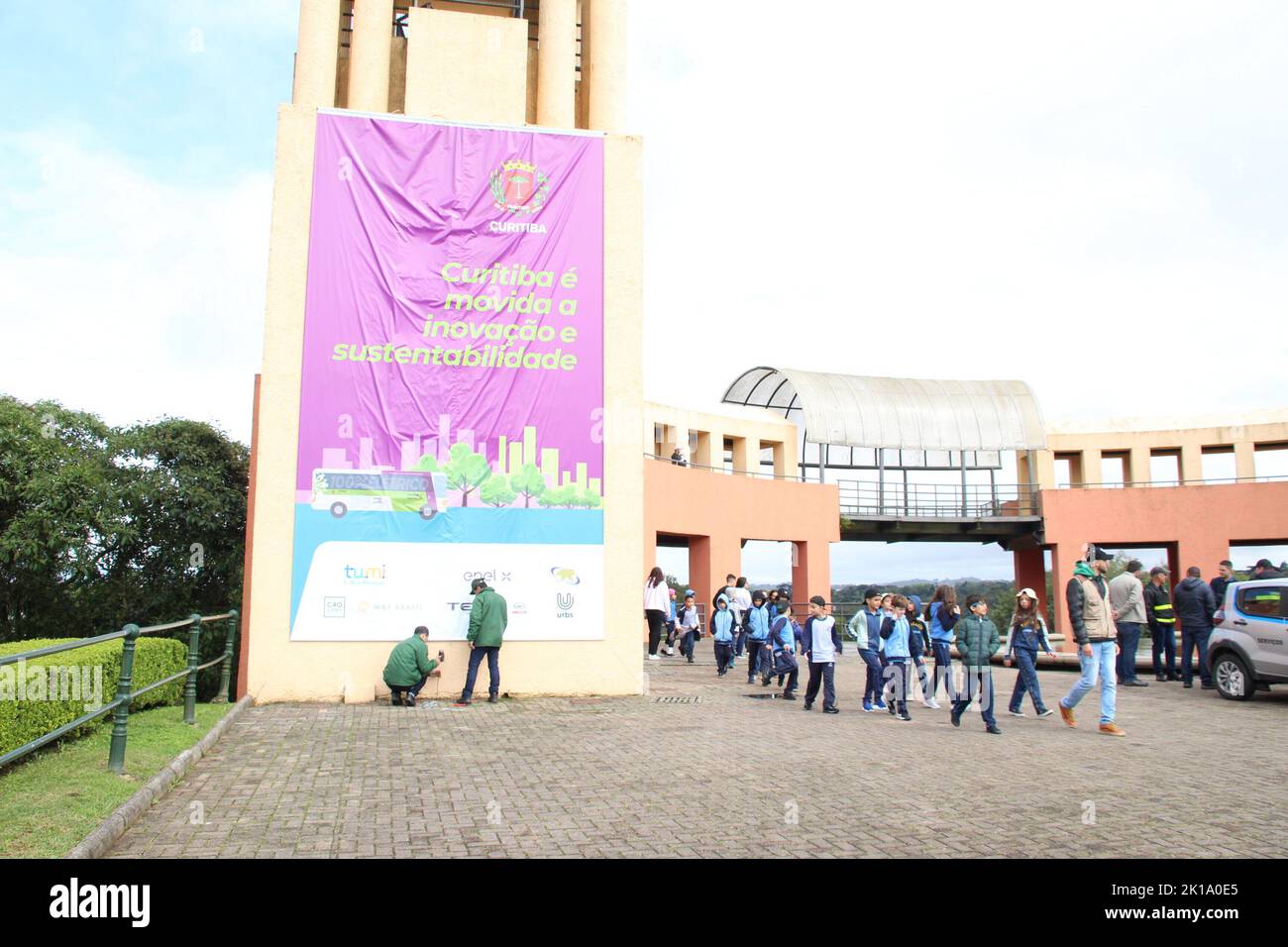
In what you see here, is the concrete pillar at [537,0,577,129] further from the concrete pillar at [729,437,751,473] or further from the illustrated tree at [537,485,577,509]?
the concrete pillar at [729,437,751,473]

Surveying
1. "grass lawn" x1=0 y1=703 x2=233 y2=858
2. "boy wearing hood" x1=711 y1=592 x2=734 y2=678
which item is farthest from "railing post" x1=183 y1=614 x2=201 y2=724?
"boy wearing hood" x1=711 y1=592 x2=734 y2=678

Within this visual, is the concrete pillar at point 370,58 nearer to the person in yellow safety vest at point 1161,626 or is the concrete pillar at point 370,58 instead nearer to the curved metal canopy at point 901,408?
the person in yellow safety vest at point 1161,626

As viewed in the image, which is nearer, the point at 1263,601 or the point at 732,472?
the point at 1263,601

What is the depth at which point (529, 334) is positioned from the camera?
13891 mm

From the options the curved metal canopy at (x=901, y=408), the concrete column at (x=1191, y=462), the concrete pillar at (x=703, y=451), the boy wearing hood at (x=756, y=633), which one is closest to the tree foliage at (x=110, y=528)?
the boy wearing hood at (x=756, y=633)

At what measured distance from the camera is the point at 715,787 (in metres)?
7.28

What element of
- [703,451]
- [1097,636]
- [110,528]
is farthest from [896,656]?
[703,451]

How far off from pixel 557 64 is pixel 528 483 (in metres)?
7.01

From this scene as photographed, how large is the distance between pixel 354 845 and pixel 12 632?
703 inches

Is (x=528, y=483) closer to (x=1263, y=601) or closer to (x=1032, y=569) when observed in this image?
(x=1263, y=601)

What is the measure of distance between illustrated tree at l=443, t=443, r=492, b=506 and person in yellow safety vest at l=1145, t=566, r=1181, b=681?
419 inches

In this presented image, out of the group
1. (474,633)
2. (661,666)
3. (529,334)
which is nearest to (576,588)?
(474,633)

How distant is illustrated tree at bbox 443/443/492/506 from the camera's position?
13320 millimetres
